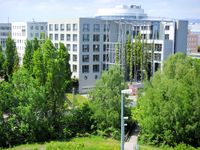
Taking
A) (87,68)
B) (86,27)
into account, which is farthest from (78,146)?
(86,27)

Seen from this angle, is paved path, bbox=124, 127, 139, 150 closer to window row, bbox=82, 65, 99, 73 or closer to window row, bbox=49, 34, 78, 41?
window row, bbox=82, 65, 99, 73

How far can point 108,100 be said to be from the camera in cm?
2698

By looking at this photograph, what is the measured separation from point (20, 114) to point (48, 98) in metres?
2.67

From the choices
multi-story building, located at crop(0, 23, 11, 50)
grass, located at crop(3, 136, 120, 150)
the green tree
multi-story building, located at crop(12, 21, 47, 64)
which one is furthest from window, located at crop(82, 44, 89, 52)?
multi-story building, located at crop(0, 23, 11, 50)

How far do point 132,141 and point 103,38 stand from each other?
2796 centimetres

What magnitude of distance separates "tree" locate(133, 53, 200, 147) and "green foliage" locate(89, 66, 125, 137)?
2.02 metres

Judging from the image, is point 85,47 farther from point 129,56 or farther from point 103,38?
point 129,56

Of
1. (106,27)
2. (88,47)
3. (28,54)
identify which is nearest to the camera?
(28,54)

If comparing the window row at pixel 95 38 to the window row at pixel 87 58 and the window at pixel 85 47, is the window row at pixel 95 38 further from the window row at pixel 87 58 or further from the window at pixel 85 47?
the window row at pixel 87 58

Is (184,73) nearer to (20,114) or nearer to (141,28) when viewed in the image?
(20,114)

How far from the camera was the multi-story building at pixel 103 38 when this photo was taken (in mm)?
49969

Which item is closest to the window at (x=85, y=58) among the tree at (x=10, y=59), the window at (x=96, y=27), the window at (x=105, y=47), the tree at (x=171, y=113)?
the window at (x=105, y=47)

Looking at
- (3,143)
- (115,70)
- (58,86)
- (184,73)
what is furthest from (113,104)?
(3,143)

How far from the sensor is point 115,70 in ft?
91.1
